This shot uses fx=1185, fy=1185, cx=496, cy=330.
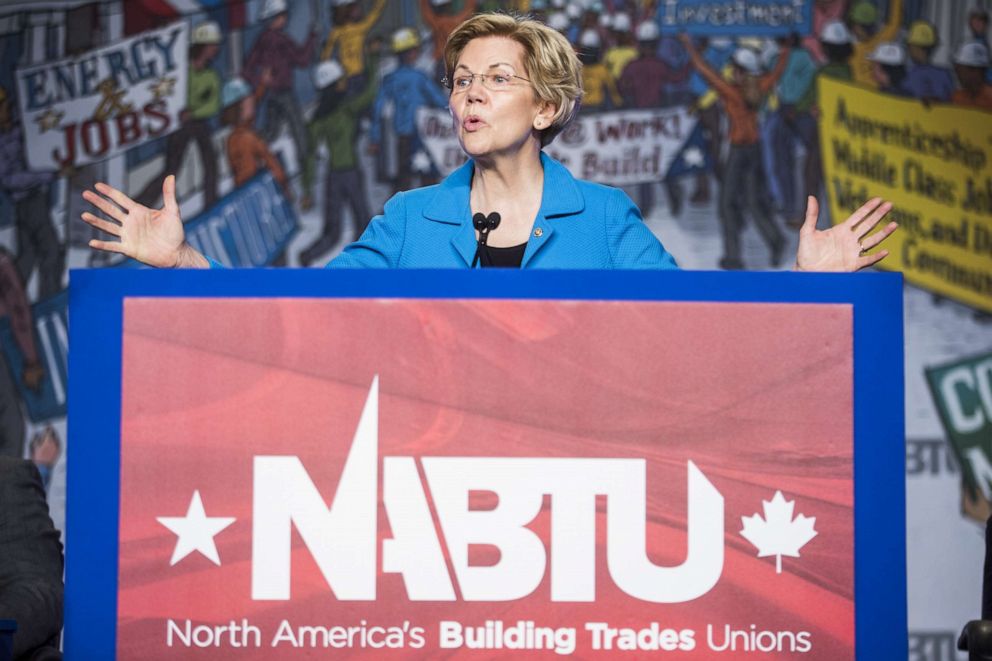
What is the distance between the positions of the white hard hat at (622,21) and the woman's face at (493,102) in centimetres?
253

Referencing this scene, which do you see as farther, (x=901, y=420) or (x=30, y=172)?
(x=30, y=172)

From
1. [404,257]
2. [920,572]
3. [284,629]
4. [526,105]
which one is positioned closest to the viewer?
[284,629]

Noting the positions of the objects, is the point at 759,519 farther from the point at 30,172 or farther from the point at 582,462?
the point at 30,172

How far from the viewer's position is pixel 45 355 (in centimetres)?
447

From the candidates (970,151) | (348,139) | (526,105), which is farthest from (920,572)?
(526,105)

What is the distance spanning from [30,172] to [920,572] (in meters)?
3.61

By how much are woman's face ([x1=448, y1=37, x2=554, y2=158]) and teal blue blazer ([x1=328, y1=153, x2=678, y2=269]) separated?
9 centimetres

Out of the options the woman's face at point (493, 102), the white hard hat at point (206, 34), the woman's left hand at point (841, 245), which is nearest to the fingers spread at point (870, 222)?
the woman's left hand at point (841, 245)

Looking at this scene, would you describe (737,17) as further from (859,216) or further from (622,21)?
(859,216)

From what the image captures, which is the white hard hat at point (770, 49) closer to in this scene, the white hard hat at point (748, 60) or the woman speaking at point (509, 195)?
the white hard hat at point (748, 60)

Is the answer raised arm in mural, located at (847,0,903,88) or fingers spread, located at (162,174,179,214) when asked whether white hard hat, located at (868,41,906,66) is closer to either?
raised arm in mural, located at (847,0,903,88)

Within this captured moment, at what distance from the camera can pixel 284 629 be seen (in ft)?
4.10

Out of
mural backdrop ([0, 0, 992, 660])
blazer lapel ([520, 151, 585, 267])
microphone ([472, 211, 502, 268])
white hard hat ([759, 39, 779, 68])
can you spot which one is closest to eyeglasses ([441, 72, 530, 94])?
blazer lapel ([520, 151, 585, 267])

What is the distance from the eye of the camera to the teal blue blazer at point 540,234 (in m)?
1.83
